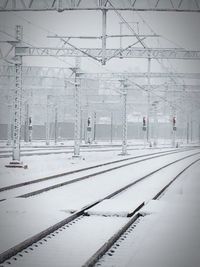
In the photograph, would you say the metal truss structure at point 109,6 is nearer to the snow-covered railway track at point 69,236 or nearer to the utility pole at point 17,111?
the utility pole at point 17,111

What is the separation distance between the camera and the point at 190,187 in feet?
52.1

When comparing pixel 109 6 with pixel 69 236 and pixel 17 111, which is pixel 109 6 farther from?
pixel 69 236

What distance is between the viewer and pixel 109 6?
681 inches

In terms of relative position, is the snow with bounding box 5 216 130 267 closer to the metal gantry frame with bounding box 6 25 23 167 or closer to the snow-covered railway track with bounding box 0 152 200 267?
the snow-covered railway track with bounding box 0 152 200 267

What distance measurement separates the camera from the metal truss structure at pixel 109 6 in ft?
55.0

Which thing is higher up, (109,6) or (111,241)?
(109,6)

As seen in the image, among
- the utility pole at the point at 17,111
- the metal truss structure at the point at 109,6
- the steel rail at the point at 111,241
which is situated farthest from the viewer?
the utility pole at the point at 17,111

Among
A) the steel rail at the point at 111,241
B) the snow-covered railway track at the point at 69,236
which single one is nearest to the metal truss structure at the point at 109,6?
the steel rail at the point at 111,241

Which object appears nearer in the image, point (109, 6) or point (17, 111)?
point (109, 6)

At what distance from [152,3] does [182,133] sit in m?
83.0

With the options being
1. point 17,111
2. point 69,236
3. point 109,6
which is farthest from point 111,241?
point 17,111

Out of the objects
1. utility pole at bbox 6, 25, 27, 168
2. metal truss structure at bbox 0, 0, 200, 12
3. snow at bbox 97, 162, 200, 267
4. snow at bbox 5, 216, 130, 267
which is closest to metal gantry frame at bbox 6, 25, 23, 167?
utility pole at bbox 6, 25, 27, 168

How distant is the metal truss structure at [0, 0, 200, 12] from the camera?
659 inches

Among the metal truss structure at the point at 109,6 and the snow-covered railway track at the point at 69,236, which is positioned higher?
the metal truss structure at the point at 109,6
